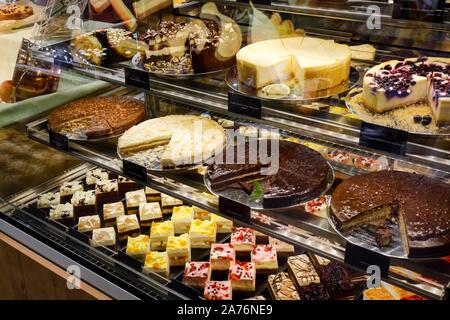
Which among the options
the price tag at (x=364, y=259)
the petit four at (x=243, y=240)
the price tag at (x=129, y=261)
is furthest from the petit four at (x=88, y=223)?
the price tag at (x=364, y=259)

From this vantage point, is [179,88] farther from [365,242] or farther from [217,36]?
[365,242]

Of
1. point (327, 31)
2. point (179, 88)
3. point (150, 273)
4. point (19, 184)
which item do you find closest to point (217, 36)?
point (179, 88)

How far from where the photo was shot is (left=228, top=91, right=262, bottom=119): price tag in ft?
6.44

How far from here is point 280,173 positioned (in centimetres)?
218

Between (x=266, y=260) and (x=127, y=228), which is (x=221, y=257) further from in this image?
(x=127, y=228)

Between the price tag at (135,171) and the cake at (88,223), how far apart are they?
680mm

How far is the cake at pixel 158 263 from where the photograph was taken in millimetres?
2539

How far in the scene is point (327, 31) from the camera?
8.17ft

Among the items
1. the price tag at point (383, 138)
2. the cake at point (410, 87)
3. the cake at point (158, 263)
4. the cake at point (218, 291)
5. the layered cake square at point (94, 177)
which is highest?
the cake at point (410, 87)

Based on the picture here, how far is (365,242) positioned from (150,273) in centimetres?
111

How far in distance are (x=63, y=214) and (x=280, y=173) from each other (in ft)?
4.65

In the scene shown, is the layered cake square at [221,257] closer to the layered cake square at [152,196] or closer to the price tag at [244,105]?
the layered cake square at [152,196]

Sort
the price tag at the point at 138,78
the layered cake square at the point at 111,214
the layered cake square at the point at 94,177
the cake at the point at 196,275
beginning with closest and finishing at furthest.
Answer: the price tag at the point at 138,78
the cake at the point at 196,275
the layered cake square at the point at 111,214
the layered cake square at the point at 94,177

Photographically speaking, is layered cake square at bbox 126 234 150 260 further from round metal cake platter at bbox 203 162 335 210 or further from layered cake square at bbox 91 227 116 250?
round metal cake platter at bbox 203 162 335 210
